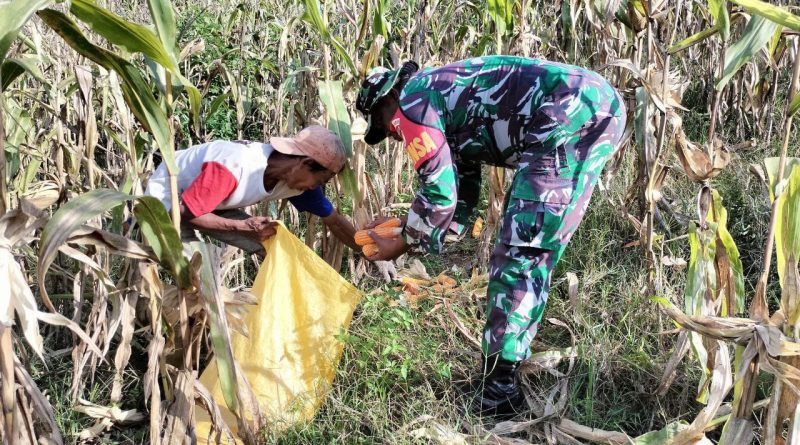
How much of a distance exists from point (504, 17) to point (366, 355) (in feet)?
5.01

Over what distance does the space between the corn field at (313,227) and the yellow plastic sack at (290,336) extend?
0.12 m

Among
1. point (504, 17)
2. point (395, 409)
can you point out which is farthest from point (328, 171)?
point (504, 17)

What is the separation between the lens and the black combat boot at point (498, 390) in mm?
2223

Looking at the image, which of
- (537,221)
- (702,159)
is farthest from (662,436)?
(702,159)

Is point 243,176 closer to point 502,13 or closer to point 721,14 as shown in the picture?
point 502,13

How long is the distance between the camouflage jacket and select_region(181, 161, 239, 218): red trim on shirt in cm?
56

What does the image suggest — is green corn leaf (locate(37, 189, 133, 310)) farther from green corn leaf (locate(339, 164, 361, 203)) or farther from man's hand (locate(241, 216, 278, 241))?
green corn leaf (locate(339, 164, 361, 203))

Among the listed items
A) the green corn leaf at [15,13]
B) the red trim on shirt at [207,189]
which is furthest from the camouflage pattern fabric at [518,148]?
the green corn leaf at [15,13]

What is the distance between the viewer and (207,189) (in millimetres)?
2234

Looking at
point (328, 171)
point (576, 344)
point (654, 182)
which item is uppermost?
point (328, 171)

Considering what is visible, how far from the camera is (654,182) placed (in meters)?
2.56

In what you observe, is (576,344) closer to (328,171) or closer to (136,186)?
(328,171)

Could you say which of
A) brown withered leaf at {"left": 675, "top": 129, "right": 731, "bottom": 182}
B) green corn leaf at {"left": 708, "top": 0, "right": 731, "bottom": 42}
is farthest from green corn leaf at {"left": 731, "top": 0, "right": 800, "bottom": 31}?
brown withered leaf at {"left": 675, "top": 129, "right": 731, "bottom": 182}

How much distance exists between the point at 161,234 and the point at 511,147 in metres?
1.11
